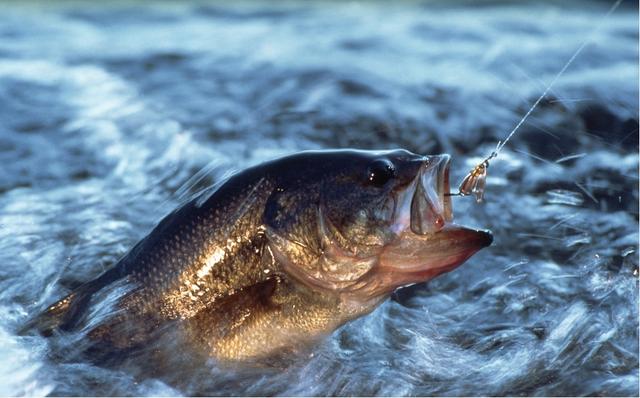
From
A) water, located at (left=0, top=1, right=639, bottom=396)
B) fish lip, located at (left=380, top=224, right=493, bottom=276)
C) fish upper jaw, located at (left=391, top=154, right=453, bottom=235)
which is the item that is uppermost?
fish upper jaw, located at (left=391, top=154, right=453, bottom=235)

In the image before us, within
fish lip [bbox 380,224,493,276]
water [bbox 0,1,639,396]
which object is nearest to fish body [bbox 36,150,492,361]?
fish lip [bbox 380,224,493,276]

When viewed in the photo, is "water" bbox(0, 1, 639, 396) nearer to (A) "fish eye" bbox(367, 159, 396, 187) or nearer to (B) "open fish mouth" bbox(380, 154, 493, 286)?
(B) "open fish mouth" bbox(380, 154, 493, 286)

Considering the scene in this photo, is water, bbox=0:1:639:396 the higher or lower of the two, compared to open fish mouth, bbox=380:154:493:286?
lower

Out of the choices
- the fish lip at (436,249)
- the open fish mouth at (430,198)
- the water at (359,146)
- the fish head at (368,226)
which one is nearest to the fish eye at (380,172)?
the fish head at (368,226)

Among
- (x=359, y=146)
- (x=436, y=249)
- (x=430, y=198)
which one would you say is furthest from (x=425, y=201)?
(x=359, y=146)

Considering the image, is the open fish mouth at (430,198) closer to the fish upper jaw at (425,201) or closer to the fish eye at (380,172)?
the fish upper jaw at (425,201)

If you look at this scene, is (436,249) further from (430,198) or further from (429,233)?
(430,198)
